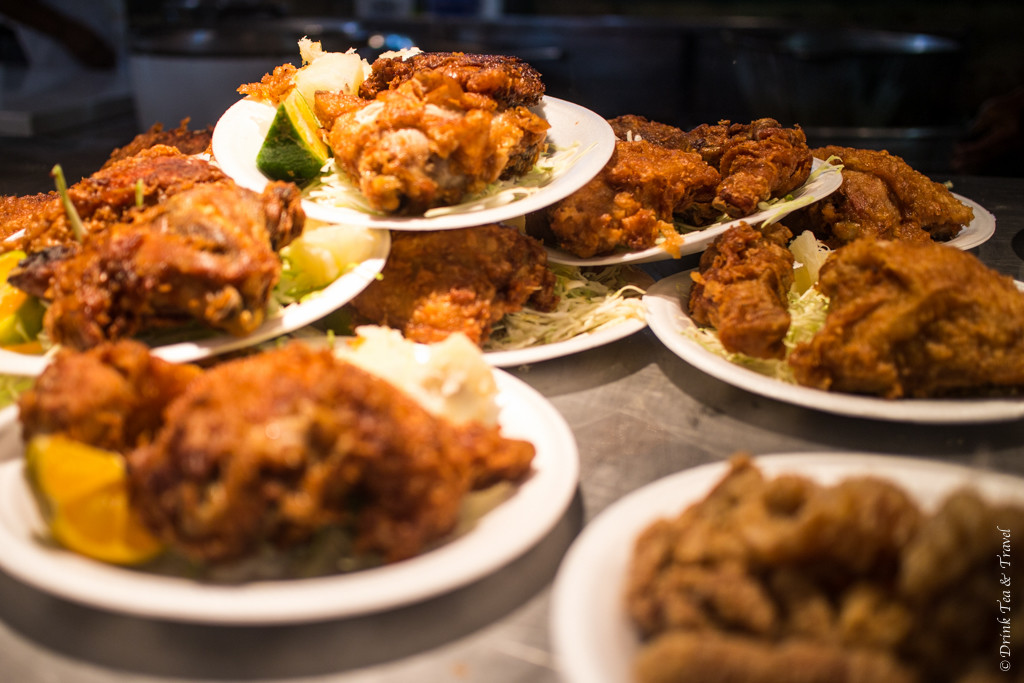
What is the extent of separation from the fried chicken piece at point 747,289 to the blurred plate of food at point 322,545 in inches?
31.5

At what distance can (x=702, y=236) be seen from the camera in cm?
279

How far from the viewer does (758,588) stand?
1.22m

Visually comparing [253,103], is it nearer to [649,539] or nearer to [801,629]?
[649,539]

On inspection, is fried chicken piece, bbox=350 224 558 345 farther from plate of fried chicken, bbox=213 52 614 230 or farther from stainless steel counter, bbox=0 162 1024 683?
stainless steel counter, bbox=0 162 1024 683

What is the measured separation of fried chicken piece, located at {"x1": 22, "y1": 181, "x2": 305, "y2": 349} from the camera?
1845 mm

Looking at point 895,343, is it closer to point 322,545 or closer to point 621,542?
point 621,542

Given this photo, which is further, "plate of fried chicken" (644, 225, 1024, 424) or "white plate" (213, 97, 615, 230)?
"white plate" (213, 97, 615, 230)

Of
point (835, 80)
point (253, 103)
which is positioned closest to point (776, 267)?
point (253, 103)

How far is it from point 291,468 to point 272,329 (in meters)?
0.75

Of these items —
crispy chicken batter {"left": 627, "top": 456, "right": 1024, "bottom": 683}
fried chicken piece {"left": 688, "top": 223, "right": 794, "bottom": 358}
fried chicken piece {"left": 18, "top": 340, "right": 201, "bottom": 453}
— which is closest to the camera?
crispy chicken batter {"left": 627, "top": 456, "right": 1024, "bottom": 683}

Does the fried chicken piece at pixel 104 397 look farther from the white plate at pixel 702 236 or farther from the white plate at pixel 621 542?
the white plate at pixel 702 236

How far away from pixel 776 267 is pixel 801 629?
1588 mm

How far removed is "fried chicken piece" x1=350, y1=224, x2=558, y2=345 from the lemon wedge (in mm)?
1045

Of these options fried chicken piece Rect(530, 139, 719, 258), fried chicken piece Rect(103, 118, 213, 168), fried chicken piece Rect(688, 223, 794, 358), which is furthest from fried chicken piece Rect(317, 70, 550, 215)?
fried chicken piece Rect(103, 118, 213, 168)
